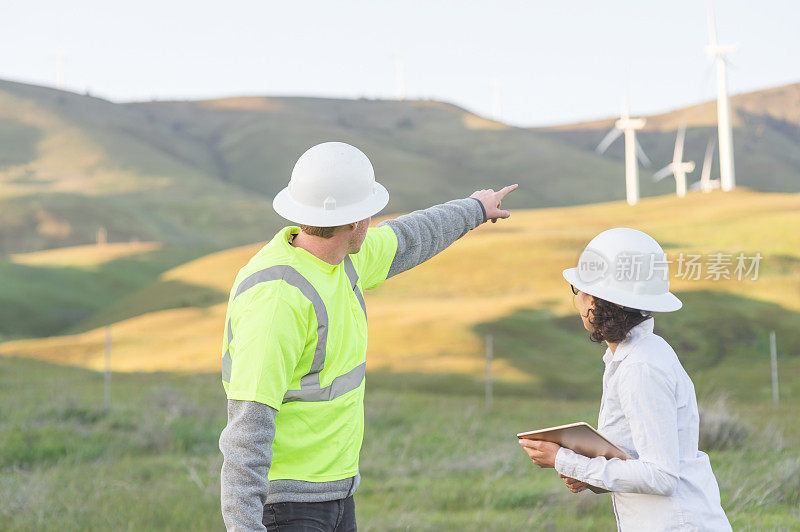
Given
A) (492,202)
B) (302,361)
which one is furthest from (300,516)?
(492,202)

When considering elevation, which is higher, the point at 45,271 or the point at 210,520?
the point at 210,520

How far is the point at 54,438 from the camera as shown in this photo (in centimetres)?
1181

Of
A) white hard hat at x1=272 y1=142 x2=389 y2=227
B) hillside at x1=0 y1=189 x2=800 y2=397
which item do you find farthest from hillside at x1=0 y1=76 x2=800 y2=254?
white hard hat at x1=272 y1=142 x2=389 y2=227

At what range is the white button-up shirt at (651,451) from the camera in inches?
125

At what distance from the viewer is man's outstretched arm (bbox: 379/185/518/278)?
14.9 feet

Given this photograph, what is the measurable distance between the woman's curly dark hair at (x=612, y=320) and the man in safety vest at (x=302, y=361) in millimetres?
966

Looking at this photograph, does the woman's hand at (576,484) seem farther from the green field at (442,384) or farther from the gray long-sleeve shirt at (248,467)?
the green field at (442,384)

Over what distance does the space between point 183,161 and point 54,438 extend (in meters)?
150

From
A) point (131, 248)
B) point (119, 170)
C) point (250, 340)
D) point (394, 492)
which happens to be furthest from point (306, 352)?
point (119, 170)

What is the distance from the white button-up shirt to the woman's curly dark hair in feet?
0.10

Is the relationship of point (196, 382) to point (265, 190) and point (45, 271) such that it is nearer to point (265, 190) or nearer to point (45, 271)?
point (45, 271)

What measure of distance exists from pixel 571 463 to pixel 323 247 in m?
1.29

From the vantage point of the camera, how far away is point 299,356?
3.29 m

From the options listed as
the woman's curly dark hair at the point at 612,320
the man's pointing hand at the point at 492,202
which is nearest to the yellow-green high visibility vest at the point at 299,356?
the woman's curly dark hair at the point at 612,320
